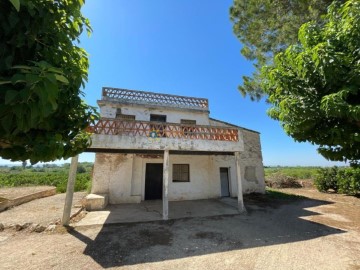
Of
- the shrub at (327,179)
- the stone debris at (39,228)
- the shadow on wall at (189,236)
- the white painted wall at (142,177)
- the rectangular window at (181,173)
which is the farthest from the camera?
the shrub at (327,179)

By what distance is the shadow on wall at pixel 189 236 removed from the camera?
16.9 feet

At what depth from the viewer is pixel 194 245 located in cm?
→ 570

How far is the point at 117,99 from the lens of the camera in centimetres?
1240

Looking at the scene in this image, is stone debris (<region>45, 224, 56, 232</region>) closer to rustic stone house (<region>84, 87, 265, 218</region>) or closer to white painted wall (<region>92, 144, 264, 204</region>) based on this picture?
rustic stone house (<region>84, 87, 265, 218</region>)

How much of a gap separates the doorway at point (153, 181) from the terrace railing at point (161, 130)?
3.85 metres

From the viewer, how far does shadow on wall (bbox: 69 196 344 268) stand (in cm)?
515

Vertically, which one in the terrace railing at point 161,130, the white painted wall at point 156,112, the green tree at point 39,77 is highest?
the white painted wall at point 156,112

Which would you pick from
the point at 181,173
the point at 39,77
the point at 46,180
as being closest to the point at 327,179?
the point at 181,173

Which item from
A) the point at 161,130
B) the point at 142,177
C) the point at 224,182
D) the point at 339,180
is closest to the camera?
the point at 161,130

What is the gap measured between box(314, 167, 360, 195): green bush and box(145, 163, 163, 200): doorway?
550 inches

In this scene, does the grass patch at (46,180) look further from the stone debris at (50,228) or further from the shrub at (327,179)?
the shrub at (327,179)

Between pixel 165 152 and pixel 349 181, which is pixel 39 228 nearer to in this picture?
pixel 165 152

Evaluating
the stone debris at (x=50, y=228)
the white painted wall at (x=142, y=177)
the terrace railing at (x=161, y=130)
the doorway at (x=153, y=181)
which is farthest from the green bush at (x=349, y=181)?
the stone debris at (x=50, y=228)

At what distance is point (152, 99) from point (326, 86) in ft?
33.9
